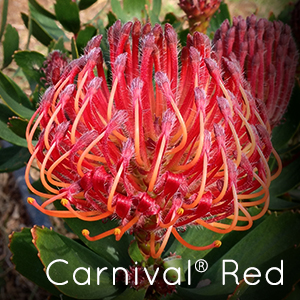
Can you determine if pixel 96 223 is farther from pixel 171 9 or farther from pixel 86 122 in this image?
pixel 171 9

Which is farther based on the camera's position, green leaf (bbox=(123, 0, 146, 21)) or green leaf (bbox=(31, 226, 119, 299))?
green leaf (bbox=(123, 0, 146, 21))

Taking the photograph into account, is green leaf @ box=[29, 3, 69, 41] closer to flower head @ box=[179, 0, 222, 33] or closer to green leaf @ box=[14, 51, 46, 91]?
green leaf @ box=[14, 51, 46, 91]

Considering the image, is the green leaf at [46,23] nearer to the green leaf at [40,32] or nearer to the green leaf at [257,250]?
the green leaf at [40,32]

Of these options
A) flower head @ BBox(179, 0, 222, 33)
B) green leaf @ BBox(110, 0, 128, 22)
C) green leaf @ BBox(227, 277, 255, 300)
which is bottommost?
green leaf @ BBox(227, 277, 255, 300)

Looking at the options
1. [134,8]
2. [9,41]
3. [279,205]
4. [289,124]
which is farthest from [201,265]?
[9,41]

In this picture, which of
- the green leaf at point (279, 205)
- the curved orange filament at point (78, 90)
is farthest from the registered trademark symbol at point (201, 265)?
the curved orange filament at point (78, 90)

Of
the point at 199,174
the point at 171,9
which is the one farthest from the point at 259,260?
the point at 171,9

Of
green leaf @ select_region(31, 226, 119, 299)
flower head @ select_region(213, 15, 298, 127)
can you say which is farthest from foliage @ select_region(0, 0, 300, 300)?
flower head @ select_region(213, 15, 298, 127)
